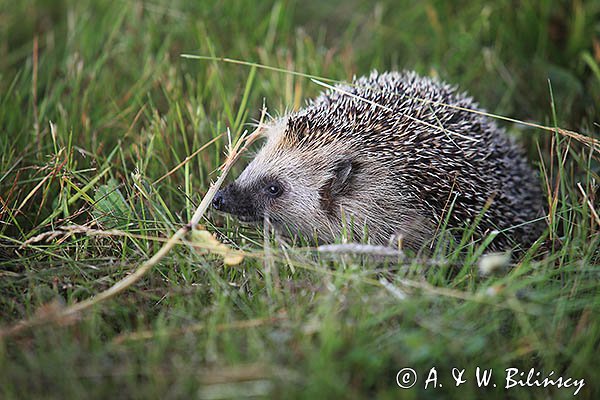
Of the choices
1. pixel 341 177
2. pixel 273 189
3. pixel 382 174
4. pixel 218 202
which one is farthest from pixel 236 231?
pixel 382 174

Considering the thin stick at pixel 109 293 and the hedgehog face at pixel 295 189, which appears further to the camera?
the hedgehog face at pixel 295 189

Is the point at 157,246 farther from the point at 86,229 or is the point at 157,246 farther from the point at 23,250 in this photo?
the point at 23,250

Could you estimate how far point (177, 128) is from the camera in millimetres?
3389

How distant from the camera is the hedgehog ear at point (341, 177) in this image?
9.75 ft

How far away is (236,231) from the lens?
9.25 feet

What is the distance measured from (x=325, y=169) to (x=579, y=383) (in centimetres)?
145

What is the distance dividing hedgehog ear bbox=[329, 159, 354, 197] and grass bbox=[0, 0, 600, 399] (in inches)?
18.8

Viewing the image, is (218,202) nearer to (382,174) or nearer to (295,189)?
(295,189)

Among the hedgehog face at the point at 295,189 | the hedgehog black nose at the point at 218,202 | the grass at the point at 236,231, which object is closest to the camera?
the grass at the point at 236,231

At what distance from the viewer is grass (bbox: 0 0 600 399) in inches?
74.4

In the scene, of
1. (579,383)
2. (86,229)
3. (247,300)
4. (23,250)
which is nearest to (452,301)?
(579,383)

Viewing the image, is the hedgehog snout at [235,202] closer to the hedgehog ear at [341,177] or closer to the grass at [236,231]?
the grass at [236,231]

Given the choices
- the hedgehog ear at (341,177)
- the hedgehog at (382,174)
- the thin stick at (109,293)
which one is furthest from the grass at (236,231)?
the hedgehog ear at (341,177)

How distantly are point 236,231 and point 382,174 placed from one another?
0.71m
